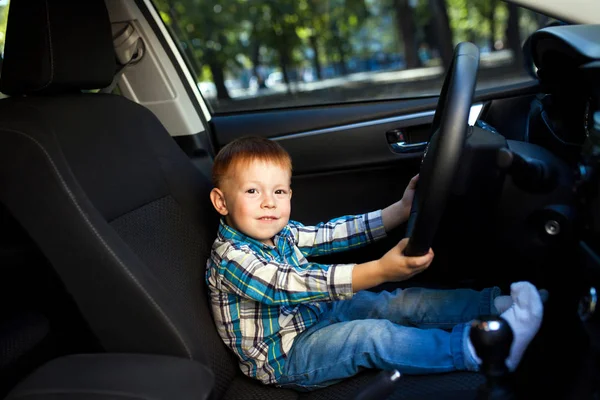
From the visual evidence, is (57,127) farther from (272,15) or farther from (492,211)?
(272,15)

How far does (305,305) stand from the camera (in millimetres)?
1702

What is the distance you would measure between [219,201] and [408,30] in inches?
236

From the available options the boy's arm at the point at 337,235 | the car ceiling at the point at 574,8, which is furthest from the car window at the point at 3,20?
the car ceiling at the point at 574,8

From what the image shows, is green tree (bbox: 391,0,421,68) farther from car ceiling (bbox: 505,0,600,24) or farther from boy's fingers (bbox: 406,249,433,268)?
boy's fingers (bbox: 406,249,433,268)

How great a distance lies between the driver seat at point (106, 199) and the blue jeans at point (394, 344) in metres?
0.03

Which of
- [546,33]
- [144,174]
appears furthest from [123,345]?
[546,33]

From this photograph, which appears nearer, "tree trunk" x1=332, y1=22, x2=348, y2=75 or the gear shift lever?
the gear shift lever

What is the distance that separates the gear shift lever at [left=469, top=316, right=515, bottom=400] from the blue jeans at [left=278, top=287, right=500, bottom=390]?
0.28m

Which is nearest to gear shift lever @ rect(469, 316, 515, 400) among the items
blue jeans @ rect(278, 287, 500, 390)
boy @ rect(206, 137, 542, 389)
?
boy @ rect(206, 137, 542, 389)

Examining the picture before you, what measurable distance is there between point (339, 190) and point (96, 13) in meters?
1.08

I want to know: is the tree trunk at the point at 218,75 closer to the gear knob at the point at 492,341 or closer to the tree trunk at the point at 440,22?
the tree trunk at the point at 440,22

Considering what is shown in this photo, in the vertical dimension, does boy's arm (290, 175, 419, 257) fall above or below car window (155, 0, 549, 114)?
above

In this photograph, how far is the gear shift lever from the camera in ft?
3.65

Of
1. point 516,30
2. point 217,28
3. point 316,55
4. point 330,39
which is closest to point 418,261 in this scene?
point 516,30
